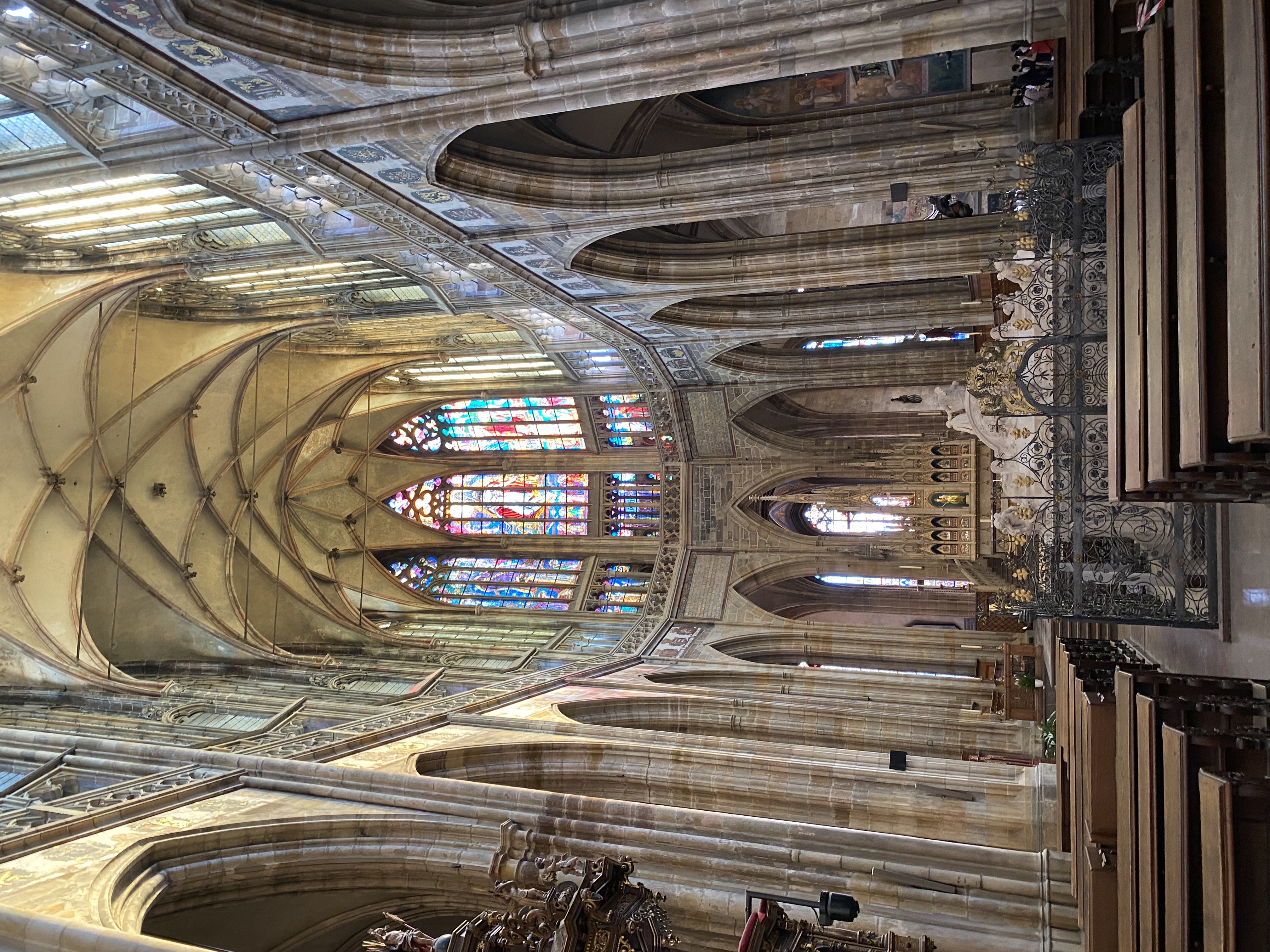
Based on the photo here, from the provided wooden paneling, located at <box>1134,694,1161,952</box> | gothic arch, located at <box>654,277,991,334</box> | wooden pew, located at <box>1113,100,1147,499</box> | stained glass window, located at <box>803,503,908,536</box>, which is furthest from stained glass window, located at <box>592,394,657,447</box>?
wooden paneling, located at <box>1134,694,1161,952</box>

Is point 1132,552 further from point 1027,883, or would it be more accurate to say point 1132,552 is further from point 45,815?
point 45,815

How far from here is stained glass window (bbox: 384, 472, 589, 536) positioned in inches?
947

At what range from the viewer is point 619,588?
887 inches

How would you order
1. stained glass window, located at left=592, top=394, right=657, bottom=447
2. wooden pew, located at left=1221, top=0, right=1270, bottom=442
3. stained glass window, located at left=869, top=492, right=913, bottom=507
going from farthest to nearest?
stained glass window, located at left=592, top=394, right=657, bottom=447
stained glass window, located at left=869, top=492, right=913, bottom=507
wooden pew, located at left=1221, top=0, right=1270, bottom=442

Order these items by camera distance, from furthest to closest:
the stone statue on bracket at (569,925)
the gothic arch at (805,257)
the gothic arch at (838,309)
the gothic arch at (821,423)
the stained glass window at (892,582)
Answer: the stained glass window at (892,582)
the gothic arch at (821,423)
the gothic arch at (838,309)
the gothic arch at (805,257)
the stone statue on bracket at (569,925)

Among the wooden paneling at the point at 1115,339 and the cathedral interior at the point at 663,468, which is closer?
the cathedral interior at the point at 663,468

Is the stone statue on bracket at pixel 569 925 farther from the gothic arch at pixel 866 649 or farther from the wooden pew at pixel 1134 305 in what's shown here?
the gothic arch at pixel 866 649

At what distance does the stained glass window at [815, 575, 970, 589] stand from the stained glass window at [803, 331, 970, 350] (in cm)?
521

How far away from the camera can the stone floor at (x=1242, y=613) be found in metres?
Result: 6.06

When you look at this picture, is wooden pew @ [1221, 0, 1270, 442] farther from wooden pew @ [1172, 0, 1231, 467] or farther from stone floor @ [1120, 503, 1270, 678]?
stone floor @ [1120, 503, 1270, 678]

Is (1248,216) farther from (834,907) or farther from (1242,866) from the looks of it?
(834,907)

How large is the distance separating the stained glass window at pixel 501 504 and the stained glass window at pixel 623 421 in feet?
4.45

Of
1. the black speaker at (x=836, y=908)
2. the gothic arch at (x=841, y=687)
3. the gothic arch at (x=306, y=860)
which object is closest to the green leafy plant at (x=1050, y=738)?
the gothic arch at (x=841, y=687)

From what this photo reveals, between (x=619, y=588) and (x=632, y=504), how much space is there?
2.22 meters
